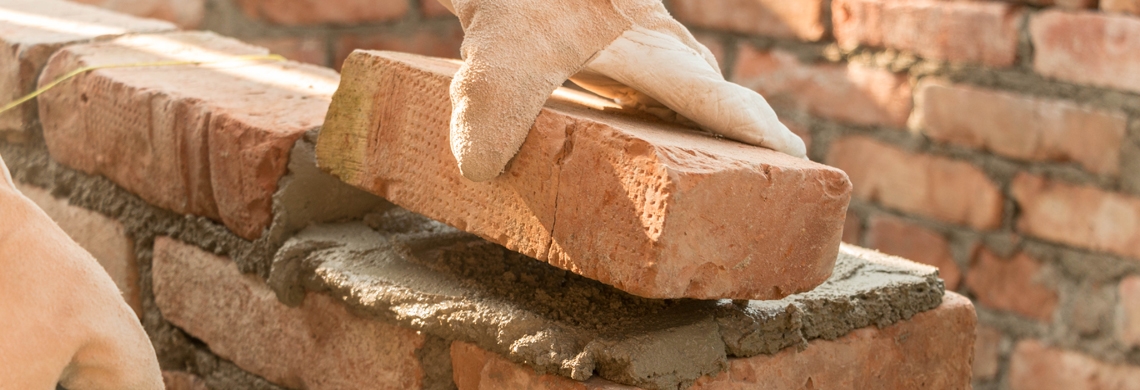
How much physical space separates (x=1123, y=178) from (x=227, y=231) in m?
1.54

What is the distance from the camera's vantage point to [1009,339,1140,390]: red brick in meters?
1.96

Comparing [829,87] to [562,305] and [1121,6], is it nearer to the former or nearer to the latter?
[1121,6]

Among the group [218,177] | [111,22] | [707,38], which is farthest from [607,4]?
[707,38]

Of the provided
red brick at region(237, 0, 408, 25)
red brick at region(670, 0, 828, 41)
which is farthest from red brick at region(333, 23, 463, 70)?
red brick at region(670, 0, 828, 41)

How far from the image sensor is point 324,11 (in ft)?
8.48

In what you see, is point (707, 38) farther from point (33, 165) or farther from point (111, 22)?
point (33, 165)

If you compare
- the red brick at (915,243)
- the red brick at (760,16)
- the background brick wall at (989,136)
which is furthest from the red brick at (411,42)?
the red brick at (915,243)

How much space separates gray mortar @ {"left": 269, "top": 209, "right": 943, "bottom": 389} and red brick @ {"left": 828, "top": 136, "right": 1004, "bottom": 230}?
967 mm

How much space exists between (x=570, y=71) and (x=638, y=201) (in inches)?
5.9

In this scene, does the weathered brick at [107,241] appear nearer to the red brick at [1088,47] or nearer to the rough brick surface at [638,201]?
the rough brick surface at [638,201]

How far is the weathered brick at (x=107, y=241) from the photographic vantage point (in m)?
1.41

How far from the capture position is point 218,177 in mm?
1257

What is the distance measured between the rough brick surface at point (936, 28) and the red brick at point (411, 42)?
101cm

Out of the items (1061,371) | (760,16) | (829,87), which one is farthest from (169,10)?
(1061,371)
